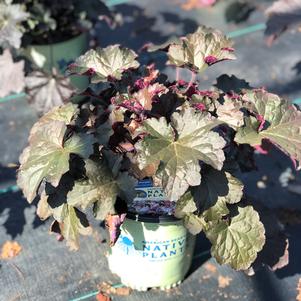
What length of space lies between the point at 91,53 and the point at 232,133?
53 cm

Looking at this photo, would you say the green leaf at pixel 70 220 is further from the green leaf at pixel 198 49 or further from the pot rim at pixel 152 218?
the green leaf at pixel 198 49

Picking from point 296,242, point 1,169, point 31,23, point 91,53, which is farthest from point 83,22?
point 296,242

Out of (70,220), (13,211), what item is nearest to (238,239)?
(70,220)

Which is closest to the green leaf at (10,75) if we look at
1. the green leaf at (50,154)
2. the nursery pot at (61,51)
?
the nursery pot at (61,51)

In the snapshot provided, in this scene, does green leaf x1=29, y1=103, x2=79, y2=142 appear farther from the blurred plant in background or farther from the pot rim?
the blurred plant in background

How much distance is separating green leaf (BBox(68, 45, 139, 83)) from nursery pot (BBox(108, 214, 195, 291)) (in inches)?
18.8

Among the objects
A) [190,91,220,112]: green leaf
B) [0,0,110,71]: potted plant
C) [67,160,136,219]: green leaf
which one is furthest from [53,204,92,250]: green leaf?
[0,0,110,71]: potted plant

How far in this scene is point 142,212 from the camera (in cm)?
194

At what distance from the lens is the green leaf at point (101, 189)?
1.74 m

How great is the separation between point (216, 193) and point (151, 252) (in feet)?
1.26

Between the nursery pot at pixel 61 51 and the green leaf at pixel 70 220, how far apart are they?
49.6 inches

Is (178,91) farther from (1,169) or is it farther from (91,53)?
(1,169)

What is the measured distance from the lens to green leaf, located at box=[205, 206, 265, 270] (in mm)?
1884

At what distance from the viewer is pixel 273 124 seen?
6.15 feet
